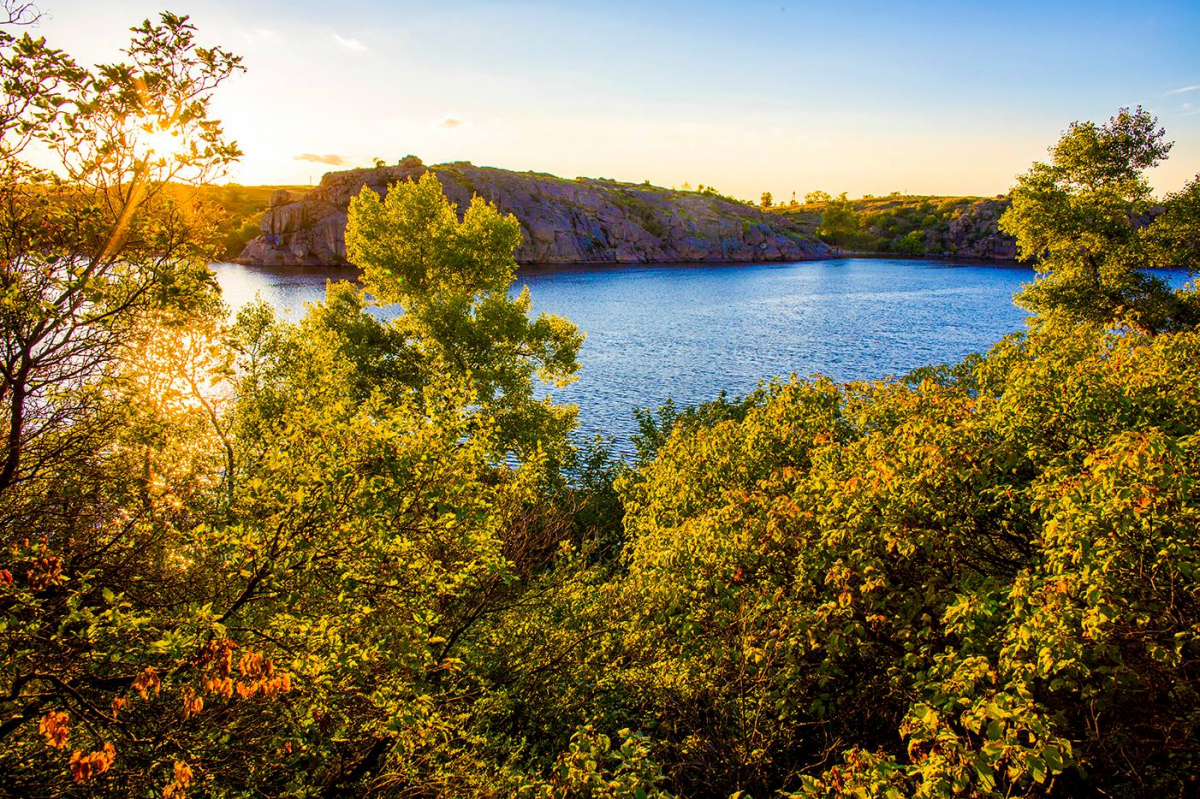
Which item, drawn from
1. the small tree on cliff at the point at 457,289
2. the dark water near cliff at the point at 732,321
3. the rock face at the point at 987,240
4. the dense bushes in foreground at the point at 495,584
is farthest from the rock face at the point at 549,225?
the dense bushes in foreground at the point at 495,584

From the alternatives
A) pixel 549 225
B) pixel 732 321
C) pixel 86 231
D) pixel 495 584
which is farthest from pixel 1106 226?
pixel 549 225

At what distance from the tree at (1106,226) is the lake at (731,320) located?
2081 centimetres

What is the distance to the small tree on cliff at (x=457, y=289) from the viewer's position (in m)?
34.2

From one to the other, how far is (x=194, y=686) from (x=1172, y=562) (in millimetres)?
12047

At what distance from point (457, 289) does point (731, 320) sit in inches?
2203

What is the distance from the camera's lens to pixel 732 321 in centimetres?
8544

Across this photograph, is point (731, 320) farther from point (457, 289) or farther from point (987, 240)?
point (987, 240)

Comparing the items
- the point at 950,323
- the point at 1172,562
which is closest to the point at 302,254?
the point at 950,323

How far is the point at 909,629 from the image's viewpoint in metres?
10.6

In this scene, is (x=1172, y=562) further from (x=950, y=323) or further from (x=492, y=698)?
(x=950, y=323)

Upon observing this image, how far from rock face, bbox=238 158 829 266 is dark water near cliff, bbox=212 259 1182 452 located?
1334cm

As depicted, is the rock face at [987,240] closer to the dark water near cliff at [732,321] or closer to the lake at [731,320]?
the lake at [731,320]

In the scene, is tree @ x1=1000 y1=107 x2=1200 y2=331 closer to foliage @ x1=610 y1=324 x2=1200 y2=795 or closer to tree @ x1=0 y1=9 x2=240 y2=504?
foliage @ x1=610 y1=324 x2=1200 y2=795

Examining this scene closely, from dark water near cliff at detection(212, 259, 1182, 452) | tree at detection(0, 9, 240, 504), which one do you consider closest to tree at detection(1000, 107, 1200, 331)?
dark water near cliff at detection(212, 259, 1182, 452)
